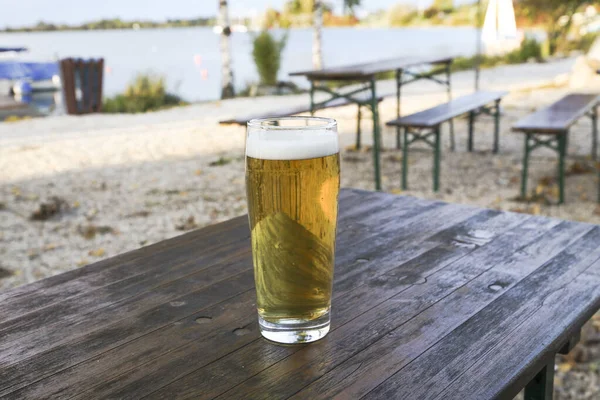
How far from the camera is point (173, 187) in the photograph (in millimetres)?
5055

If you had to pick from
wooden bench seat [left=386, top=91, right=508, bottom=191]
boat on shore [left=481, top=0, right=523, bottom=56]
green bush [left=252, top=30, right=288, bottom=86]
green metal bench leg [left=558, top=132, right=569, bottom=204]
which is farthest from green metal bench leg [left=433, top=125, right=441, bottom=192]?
green bush [left=252, top=30, right=288, bottom=86]

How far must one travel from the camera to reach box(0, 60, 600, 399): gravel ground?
3.60 meters

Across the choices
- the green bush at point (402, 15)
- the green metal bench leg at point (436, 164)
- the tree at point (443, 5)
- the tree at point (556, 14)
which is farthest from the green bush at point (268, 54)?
the green bush at point (402, 15)

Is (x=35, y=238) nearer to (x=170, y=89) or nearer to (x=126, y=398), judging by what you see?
(x=126, y=398)

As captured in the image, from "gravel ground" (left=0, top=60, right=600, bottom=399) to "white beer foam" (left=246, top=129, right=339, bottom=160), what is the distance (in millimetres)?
1733

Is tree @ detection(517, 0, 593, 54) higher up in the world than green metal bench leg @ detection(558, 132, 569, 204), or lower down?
higher up

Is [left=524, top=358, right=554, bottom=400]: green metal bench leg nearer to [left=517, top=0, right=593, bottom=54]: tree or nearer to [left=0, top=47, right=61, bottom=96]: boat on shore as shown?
[left=0, top=47, right=61, bottom=96]: boat on shore

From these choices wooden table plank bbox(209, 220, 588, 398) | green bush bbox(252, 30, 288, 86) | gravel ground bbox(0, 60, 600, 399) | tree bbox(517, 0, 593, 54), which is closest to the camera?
wooden table plank bbox(209, 220, 588, 398)

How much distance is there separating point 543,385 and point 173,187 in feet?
13.7

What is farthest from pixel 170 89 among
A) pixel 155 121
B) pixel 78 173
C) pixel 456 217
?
pixel 456 217

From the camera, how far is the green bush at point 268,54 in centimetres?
1272

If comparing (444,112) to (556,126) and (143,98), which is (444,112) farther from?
(143,98)

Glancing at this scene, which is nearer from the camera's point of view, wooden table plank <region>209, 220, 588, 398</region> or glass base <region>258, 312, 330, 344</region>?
wooden table plank <region>209, 220, 588, 398</region>

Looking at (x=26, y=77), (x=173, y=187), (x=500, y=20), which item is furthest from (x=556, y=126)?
(x=26, y=77)
